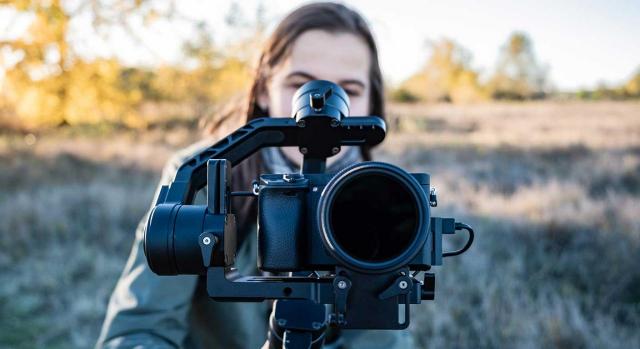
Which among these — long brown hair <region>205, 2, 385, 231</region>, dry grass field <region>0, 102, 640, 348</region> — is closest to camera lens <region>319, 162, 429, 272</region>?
long brown hair <region>205, 2, 385, 231</region>

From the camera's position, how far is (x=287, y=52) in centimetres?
187

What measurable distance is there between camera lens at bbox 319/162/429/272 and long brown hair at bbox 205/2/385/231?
94 cm

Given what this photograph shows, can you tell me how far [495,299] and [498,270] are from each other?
472 millimetres

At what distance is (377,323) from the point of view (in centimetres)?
103

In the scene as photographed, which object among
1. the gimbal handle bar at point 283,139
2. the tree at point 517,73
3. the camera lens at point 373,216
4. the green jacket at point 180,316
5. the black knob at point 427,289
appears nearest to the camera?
the camera lens at point 373,216

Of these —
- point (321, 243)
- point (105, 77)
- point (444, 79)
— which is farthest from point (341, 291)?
point (444, 79)

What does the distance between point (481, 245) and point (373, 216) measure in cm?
375

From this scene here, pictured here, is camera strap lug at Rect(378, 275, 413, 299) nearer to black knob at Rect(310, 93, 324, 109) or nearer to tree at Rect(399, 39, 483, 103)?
black knob at Rect(310, 93, 324, 109)

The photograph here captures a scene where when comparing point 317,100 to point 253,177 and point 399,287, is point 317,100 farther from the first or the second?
point 253,177

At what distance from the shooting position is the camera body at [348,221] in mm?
951

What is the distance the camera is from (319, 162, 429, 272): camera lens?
0.95 m

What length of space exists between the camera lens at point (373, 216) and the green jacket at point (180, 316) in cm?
79

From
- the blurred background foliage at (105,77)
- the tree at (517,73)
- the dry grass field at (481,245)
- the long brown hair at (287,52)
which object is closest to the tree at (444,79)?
the tree at (517,73)

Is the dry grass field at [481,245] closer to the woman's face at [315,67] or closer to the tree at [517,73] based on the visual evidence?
the woman's face at [315,67]
